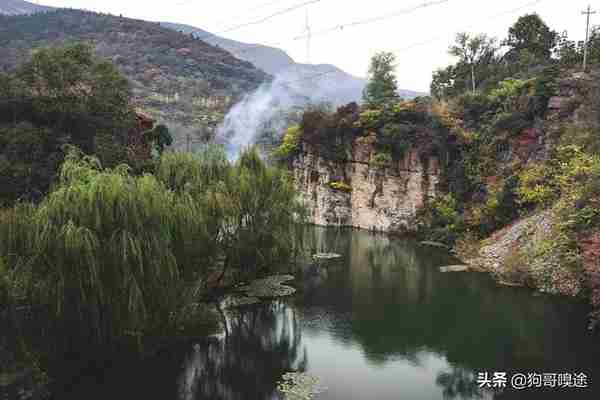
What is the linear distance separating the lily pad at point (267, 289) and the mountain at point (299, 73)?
Answer: 60741 millimetres

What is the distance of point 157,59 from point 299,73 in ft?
115

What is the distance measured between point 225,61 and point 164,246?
6895cm

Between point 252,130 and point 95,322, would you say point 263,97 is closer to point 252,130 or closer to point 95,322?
point 252,130

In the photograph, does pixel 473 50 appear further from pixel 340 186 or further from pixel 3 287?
pixel 3 287

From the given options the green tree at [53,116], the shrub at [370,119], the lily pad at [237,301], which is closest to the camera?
the green tree at [53,116]

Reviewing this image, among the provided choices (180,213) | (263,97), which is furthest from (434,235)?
(263,97)

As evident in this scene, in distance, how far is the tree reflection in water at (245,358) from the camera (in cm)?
1009

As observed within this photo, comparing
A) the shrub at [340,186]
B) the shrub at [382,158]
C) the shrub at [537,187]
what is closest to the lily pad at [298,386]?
the shrub at [537,187]

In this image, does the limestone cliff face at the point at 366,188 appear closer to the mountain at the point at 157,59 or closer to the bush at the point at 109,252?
the bush at the point at 109,252

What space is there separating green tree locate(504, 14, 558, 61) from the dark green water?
26230 mm

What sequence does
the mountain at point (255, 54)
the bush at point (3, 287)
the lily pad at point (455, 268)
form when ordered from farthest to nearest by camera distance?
1. the mountain at point (255, 54)
2. the lily pad at point (455, 268)
3. the bush at point (3, 287)

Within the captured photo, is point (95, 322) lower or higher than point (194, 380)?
higher

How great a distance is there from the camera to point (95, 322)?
9.17m

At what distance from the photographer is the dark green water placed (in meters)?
9.95
